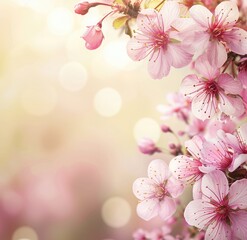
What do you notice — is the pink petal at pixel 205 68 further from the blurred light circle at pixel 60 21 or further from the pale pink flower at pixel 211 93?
the blurred light circle at pixel 60 21

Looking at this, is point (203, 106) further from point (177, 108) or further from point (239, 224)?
point (177, 108)

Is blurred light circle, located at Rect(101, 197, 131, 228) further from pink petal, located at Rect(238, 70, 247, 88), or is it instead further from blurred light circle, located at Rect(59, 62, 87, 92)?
pink petal, located at Rect(238, 70, 247, 88)

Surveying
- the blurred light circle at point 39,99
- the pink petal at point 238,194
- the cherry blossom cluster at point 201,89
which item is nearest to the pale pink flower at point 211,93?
the cherry blossom cluster at point 201,89

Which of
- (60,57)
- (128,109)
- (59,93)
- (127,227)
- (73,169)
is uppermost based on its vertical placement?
(60,57)

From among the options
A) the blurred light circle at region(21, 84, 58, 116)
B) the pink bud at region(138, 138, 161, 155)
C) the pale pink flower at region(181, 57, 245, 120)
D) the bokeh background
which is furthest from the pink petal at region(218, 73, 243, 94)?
the blurred light circle at region(21, 84, 58, 116)

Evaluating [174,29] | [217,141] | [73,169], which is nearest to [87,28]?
[174,29]

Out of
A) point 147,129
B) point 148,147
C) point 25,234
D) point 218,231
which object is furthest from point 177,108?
point 25,234

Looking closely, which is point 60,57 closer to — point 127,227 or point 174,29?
point 127,227
